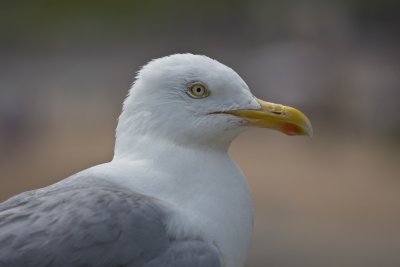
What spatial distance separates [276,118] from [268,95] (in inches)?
268

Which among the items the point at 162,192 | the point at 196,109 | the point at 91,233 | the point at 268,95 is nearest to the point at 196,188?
the point at 162,192

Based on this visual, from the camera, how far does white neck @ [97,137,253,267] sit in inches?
92.3

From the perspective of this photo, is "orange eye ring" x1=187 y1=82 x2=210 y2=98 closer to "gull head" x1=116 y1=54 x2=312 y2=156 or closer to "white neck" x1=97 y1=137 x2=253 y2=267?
"gull head" x1=116 y1=54 x2=312 y2=156

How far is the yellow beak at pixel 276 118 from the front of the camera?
2.46m

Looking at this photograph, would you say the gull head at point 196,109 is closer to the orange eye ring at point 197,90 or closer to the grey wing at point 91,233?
the orange eye ring at point 197,90

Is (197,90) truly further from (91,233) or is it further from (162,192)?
(91,233)

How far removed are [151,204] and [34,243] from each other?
0.31 m

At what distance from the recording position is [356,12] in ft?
34.4

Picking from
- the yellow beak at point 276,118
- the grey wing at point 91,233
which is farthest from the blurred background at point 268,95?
the grey wing at point 91,233

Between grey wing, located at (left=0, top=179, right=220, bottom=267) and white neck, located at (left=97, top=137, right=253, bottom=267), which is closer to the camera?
grey wing, located at (left=0, top=179, right=220, bottom=267)

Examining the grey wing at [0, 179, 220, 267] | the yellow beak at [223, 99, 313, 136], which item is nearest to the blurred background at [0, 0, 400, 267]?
the yellow beak at [223, 99, 313, 136]

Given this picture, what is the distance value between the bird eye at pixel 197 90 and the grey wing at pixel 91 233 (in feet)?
1.03

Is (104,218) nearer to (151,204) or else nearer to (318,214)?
(151,204)

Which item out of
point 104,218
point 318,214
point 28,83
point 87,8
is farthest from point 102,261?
point 87,8
